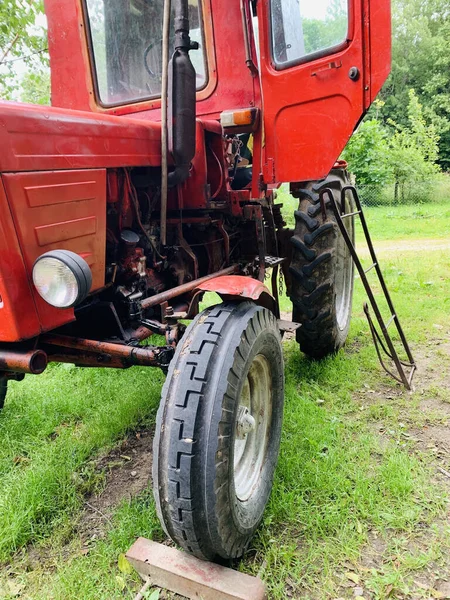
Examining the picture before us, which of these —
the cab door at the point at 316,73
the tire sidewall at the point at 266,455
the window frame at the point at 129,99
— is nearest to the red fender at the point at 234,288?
the tire sidewall at the point at 266,455

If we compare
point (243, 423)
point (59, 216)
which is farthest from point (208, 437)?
point (59, 216)

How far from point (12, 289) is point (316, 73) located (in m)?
2.17

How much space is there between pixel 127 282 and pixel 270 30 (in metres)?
1.74

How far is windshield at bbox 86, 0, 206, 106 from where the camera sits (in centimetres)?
285

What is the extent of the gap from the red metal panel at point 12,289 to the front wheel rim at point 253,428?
3.03ft

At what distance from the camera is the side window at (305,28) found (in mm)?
2699

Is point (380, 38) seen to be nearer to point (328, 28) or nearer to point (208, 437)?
point (328, 28)

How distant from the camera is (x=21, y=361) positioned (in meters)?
1.73

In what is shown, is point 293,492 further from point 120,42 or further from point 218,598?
point 120,42

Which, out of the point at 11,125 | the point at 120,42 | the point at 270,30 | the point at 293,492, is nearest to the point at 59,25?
the point at 120,42

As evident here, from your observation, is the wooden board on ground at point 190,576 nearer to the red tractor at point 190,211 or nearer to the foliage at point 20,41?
the red tractor at point 190,211

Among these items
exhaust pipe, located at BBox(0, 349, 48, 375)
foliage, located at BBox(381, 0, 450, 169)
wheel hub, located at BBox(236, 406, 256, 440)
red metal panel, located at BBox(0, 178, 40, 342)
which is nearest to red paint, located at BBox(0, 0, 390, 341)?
red metal panel, located at BBox(0, 178, 40, 342)

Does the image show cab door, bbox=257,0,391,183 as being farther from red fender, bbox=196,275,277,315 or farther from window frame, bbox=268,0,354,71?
red fender, bbox=196,275,277,315

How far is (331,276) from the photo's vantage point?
322 cm
